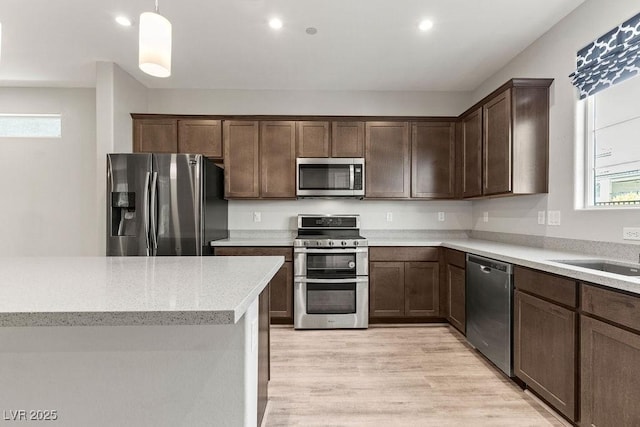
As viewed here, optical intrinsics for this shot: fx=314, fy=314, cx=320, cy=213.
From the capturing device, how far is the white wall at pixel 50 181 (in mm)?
4016

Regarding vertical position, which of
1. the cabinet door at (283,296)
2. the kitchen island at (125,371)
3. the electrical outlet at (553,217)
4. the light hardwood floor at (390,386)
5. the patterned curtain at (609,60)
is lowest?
the light hardwood floor at (390,386)

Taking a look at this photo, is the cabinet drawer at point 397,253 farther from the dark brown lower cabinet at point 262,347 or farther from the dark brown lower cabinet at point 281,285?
the dark brown lower cabinet at point 262,347

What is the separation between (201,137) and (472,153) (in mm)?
3102

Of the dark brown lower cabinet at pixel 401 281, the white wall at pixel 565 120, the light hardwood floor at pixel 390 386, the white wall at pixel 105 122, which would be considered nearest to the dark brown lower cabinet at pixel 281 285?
the light hardwood floor at pixel 390 386

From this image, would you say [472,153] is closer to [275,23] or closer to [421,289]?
[421,289]

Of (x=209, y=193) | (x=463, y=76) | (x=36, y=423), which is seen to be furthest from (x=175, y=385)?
(x=463, y=76)

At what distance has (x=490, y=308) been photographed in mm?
2500

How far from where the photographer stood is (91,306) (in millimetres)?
853

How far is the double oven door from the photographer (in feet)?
11.2

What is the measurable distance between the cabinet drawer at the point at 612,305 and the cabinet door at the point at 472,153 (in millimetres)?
1736

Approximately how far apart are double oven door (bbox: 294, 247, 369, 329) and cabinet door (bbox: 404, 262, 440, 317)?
47cm

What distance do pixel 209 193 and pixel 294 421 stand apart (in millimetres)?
2289

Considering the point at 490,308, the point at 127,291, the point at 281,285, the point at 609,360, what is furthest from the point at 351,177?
the point at 127,291

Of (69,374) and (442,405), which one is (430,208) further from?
(69,374)
